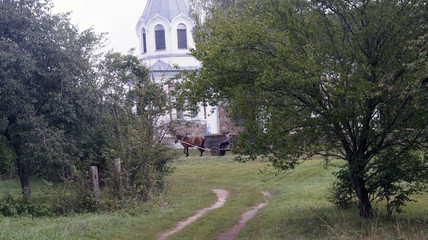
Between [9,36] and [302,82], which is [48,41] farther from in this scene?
[302,82]

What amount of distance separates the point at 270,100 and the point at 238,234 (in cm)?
352

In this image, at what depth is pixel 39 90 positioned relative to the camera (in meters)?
18.1

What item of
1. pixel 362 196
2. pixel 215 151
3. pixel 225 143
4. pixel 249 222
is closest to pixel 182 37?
pixel 215 151

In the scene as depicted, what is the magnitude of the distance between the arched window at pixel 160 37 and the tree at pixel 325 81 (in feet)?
115

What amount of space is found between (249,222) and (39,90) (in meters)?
9.24

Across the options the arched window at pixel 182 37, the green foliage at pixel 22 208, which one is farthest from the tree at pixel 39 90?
the arched window at pixel 182 37

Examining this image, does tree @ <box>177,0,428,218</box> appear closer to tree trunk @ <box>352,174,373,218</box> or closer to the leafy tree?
tree trunk @ <box>352,174,373,218</box>

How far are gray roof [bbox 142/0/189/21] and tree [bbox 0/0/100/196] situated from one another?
27.7 meters

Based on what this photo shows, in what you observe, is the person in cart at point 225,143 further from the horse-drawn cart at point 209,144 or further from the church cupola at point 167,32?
the church cupola at point 167,32

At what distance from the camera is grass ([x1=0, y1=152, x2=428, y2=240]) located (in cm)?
1088

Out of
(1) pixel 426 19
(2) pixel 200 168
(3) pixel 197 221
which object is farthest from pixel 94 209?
(2) pixel 200 168

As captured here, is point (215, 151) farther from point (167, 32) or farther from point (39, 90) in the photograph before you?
point (39, 90)

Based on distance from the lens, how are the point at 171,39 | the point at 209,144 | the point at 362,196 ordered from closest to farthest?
the point at 362,196
the point at 209,144
the point at 171,39

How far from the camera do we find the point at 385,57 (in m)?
11.6
